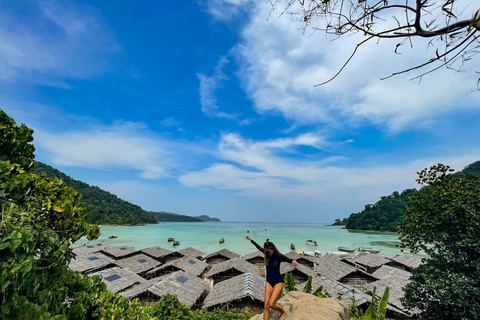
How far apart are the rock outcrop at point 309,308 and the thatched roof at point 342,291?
21.1 feet

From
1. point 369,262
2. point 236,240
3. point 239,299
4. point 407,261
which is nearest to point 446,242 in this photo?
point 239,299

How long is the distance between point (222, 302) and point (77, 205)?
10.1 m

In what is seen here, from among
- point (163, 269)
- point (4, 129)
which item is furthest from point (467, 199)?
point (163, 269)

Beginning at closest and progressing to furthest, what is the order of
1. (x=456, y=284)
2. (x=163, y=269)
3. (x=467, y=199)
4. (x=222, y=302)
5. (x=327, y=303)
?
(x=327, y=303) < (x=456, y=284) < (x=467, y=199) < (x=222, y=302) < (x=163, y=269)

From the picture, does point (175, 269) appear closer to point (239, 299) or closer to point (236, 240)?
point (239, 299)

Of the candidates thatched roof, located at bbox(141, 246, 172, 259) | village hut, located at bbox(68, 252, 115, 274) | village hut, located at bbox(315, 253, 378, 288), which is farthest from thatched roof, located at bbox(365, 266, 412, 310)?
thatched roof, located at bbox(141, 246, 172, 259)

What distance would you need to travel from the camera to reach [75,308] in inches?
83.8

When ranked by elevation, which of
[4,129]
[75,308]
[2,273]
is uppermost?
[4,129]

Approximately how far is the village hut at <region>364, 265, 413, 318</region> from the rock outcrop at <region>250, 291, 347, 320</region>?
7.90 metres

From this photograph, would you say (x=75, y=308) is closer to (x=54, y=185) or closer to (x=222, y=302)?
(x=54, y=185)

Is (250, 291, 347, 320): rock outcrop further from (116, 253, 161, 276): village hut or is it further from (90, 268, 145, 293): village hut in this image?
(116, 253, 161, 276): village hut

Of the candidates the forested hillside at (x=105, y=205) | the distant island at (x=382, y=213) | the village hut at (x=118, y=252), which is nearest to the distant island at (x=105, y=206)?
the forested hillside at (x=105, y=205)

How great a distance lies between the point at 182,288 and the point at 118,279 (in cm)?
352

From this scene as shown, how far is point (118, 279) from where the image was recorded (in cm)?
1276
